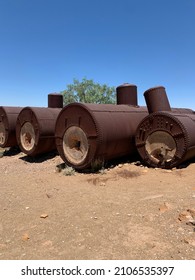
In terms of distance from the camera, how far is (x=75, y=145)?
859cm

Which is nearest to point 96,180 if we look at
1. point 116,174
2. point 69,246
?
point 116,174

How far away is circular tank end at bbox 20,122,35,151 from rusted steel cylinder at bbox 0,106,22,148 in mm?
1417

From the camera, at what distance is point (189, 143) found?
24.0 ft

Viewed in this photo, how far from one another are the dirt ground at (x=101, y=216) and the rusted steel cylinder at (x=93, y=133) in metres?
0.69

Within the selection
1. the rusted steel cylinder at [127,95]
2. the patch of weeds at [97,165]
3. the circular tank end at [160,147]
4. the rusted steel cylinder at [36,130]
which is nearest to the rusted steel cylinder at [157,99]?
the circular tank end at [160,147]

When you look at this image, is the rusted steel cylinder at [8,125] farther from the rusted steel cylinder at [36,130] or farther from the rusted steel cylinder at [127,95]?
the rusted steel cylinder at [127,95]

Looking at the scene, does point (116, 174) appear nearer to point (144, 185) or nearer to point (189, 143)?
point (144, 185)

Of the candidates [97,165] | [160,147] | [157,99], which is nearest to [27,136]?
[97,165]

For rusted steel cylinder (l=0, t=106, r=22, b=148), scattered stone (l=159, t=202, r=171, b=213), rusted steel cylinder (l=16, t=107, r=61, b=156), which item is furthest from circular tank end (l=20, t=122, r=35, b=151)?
scattered stone (l=159, t=202, r=171, b=213)

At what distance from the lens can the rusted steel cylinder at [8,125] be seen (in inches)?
495

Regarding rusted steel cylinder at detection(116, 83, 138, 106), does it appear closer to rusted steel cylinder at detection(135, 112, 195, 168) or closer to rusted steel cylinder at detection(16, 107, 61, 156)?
rusted steel cylinder at detection(16, 107, 61, 156)

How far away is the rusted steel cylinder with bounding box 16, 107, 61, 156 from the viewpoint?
10.6 m

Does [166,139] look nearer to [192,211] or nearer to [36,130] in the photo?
[192,211]

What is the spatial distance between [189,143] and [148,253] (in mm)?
4630
